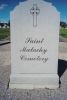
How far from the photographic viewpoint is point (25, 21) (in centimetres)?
692

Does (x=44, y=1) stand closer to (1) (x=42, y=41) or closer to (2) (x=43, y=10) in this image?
(2) (x=43, y=10)

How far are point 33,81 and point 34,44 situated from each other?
1066mm

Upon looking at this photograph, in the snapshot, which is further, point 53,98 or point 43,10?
point 43,10

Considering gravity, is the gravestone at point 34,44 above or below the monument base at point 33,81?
Result: above

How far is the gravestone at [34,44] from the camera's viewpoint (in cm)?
690

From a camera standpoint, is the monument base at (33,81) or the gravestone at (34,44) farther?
the monument base at (33,81)

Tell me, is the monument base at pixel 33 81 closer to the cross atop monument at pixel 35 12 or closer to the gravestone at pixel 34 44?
the gravestone at pixel 34 44

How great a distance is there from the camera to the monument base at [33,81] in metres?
7.27

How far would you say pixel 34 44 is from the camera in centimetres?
711

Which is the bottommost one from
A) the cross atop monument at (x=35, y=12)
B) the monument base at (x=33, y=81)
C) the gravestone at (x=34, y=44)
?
the monument base at (x=33, y=81)

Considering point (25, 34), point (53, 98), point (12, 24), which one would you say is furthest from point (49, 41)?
point (53, 98)

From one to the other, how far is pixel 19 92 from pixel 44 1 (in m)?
2.56

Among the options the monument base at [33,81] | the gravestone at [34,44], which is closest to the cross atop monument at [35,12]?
the gravestone at [34,44]

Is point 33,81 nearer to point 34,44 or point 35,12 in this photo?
point 34,44
